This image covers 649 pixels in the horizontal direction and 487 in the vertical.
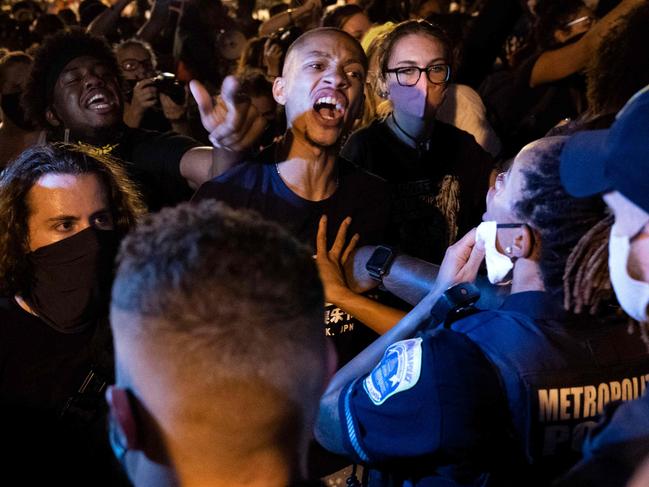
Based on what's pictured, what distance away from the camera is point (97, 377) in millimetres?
2221

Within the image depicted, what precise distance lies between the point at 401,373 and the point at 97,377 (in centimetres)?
100

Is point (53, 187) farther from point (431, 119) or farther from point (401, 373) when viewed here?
point (431, 119)

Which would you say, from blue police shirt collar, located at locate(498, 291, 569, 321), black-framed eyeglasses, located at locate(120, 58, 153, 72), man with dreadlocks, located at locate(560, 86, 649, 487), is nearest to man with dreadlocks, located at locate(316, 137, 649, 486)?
blue police shirt collar, located at locate(498, 291, 569, 321)

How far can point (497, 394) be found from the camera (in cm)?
171

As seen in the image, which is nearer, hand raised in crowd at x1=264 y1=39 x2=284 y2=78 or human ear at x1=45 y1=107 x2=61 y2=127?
human ear at x1=45 y1=107 x2=61 y2=127

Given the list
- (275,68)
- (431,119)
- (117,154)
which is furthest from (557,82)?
(117,154)

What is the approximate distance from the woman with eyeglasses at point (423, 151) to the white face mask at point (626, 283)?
204 cm

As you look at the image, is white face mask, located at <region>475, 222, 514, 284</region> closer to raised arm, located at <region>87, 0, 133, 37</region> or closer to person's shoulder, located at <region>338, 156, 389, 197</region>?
person's shoulder, located at <region>338, 156, 389, 197</region>

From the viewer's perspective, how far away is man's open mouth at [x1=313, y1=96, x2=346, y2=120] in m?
3.14

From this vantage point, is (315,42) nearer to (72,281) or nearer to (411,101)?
(411,101)

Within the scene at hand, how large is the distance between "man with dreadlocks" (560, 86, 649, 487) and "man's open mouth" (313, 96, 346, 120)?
168 centimetres

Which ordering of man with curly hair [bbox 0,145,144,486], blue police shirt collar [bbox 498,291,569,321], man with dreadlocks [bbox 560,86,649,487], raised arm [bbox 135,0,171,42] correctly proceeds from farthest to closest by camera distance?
raised arm [bbox 135,0,171,42]
man with curly hair [bbox 0,145,144,486]
blue police shirt collar [bbox 498,291,569,321]
man with dreadlocks [bbox 560,86,649,487]

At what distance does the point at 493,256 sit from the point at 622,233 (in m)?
0.66

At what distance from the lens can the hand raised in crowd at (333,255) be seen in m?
2.77
